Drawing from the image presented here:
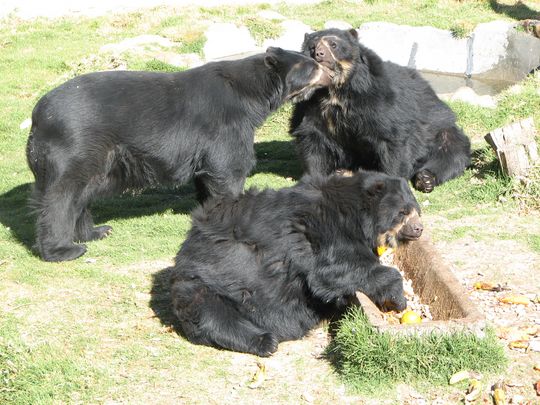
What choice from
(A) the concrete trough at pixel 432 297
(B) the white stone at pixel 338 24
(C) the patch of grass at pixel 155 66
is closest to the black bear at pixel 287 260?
(A) the concrete trough at pixel 432 297

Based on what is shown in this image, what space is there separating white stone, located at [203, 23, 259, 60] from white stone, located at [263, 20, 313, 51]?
0.35 metres

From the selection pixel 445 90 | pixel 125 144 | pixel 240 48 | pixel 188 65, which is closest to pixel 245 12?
pixel 240 48

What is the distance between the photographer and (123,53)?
1371cm

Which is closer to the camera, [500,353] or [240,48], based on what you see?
[500,353]

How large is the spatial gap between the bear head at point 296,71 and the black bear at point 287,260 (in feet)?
8.59

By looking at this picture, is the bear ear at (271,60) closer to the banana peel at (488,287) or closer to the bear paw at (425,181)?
the bear paw at (425,181)

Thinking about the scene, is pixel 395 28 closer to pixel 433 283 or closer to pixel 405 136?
pixel 405 136

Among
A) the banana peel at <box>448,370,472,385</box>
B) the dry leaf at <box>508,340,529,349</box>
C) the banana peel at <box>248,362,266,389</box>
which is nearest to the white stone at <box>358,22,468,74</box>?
the dry leaf at <box>508,340,529,349</box>

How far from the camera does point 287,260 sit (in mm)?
5512

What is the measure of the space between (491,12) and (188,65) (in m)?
8.60

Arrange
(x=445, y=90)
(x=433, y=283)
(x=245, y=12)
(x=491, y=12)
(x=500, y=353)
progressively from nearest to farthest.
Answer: (x=500, y=353), (x=433, y=283), (x=445, y=90), (x=245, y=12), (x=491, y=12)

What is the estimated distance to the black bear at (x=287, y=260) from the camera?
5395 mm

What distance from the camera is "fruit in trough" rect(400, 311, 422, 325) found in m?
5.50

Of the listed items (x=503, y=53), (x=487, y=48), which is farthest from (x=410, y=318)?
(x=487, y=48)
